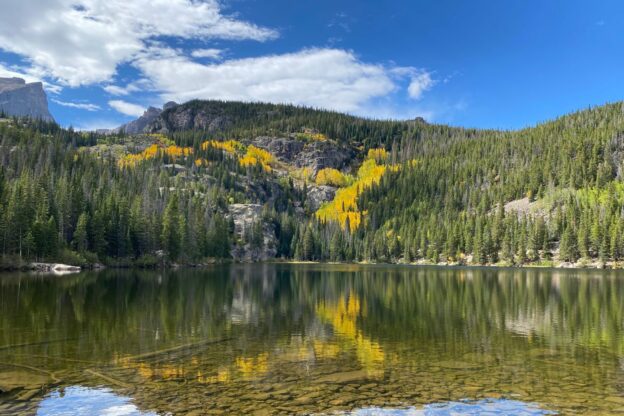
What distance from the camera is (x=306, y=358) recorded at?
23172 mm

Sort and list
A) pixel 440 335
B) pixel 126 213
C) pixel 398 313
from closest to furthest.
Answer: pixel 440 335
pixel 398 313
pixel 126 213

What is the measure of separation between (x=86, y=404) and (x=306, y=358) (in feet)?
34.0

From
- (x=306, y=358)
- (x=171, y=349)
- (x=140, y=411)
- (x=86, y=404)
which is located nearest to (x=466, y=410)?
(x=306, y=358)

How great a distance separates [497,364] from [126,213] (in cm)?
10886

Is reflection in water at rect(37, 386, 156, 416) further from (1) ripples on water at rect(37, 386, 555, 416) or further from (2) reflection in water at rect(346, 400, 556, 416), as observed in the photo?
(2) reflection in water at rect(346, 400, 556, 416)

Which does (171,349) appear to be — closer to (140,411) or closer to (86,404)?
(86,404)

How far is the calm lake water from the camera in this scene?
16312mm

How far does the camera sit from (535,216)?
179 metres

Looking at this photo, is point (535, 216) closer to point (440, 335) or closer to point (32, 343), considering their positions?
point (440, 335)

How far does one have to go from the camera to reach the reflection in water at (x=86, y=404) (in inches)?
594

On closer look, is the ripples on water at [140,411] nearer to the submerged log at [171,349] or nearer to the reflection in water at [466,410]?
the reflection in water at [466,410]

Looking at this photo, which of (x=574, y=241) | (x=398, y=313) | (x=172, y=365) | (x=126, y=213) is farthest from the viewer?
(x=574, y=241)

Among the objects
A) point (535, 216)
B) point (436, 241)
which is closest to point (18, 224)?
point (436, 241)

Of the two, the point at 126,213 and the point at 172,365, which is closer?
the point at 172,365
